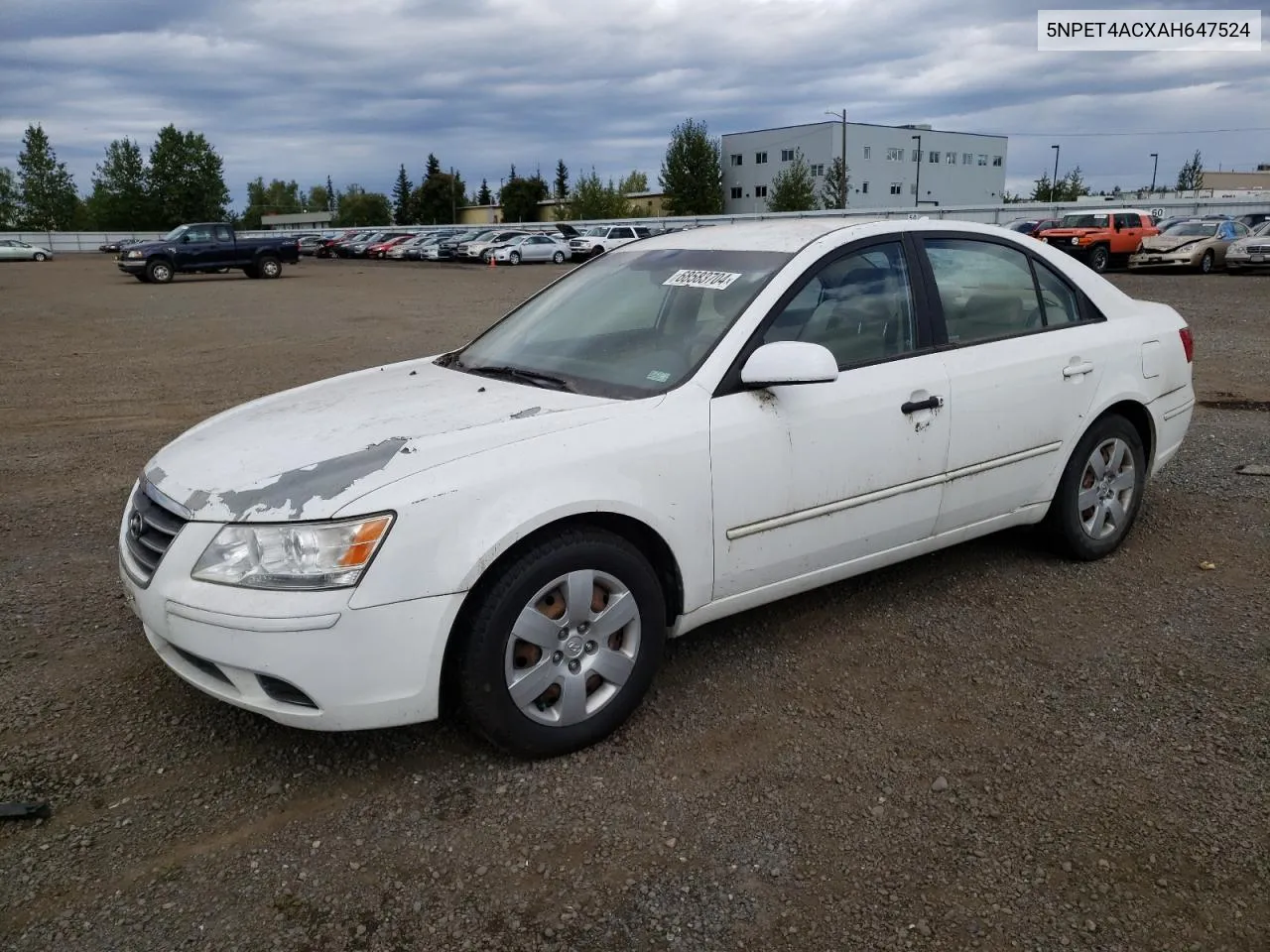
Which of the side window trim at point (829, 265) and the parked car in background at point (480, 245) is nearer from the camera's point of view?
the side window trim at point (829, 265)

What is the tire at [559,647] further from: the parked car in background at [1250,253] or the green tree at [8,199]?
the green tree at [8,199]

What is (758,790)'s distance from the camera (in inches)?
120

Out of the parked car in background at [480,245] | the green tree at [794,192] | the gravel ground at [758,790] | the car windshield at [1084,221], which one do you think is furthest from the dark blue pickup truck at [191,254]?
the green tree at [794,192]

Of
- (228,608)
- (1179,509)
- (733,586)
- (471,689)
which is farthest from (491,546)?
(1179,509)

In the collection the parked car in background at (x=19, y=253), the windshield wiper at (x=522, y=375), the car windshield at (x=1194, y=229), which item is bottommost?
the windshield wiper at (x=522, y=375)

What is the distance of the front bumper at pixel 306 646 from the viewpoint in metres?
2.79

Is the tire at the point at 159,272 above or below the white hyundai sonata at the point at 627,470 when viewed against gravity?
above

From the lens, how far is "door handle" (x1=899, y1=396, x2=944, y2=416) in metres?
3.87

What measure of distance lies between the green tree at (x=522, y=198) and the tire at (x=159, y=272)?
79.0 metres

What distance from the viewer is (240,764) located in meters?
3.22

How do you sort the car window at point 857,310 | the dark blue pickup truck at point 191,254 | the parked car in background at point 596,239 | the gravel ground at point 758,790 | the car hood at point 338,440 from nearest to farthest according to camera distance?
the gravel ground at point 758,790
the car hood at point 338,440
the car window at point 857,310
the dark blue pickup truck at point 191,254
the parked car in background at point 596,239

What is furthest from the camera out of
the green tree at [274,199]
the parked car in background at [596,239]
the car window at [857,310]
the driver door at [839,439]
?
the green tree at [274,199]

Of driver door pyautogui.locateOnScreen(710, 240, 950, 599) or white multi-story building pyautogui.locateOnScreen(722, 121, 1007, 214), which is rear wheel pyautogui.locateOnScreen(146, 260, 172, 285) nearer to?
driver door pyautogui.locateOnScreen(710, 240, 950, 599)

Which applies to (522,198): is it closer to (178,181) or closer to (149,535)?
(178,181)
